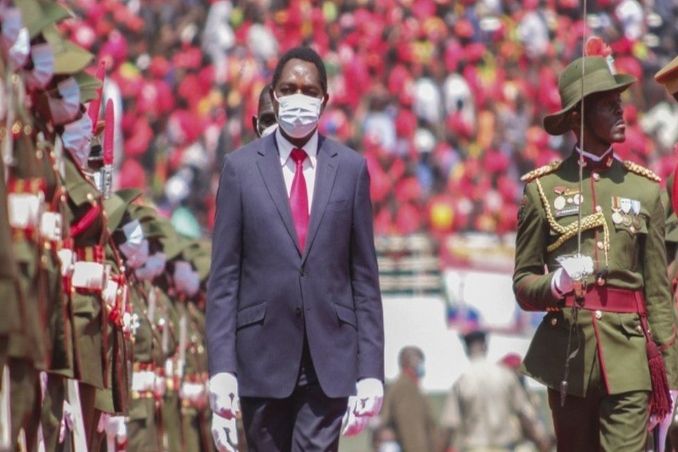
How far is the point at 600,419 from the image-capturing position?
920 cm

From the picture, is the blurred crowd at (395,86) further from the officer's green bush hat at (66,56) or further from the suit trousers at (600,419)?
the officer's green bush hat at (66,56)

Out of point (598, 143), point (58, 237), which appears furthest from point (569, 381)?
point (58, 237)

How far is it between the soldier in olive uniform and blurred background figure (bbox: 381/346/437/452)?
10.9m

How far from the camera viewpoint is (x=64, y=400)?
9.96 m

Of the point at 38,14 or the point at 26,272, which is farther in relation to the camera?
the point at 38,14

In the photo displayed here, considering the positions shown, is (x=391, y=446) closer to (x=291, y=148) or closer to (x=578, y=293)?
(x=578, y=293)

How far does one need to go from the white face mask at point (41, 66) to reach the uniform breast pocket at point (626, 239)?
9.31 ft

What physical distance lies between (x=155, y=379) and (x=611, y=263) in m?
5.45

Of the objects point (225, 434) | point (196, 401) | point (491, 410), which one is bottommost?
point (491, 410)

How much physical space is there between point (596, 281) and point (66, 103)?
8.52 ft

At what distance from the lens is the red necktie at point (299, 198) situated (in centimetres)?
817

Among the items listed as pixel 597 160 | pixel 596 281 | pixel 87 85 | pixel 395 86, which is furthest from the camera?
pixel 395 86

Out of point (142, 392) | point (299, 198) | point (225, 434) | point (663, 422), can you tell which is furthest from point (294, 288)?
point (142, 392)

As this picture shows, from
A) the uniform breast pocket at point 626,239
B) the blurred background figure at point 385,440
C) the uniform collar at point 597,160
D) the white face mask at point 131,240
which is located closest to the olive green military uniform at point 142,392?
the white face mask at point 131,240
